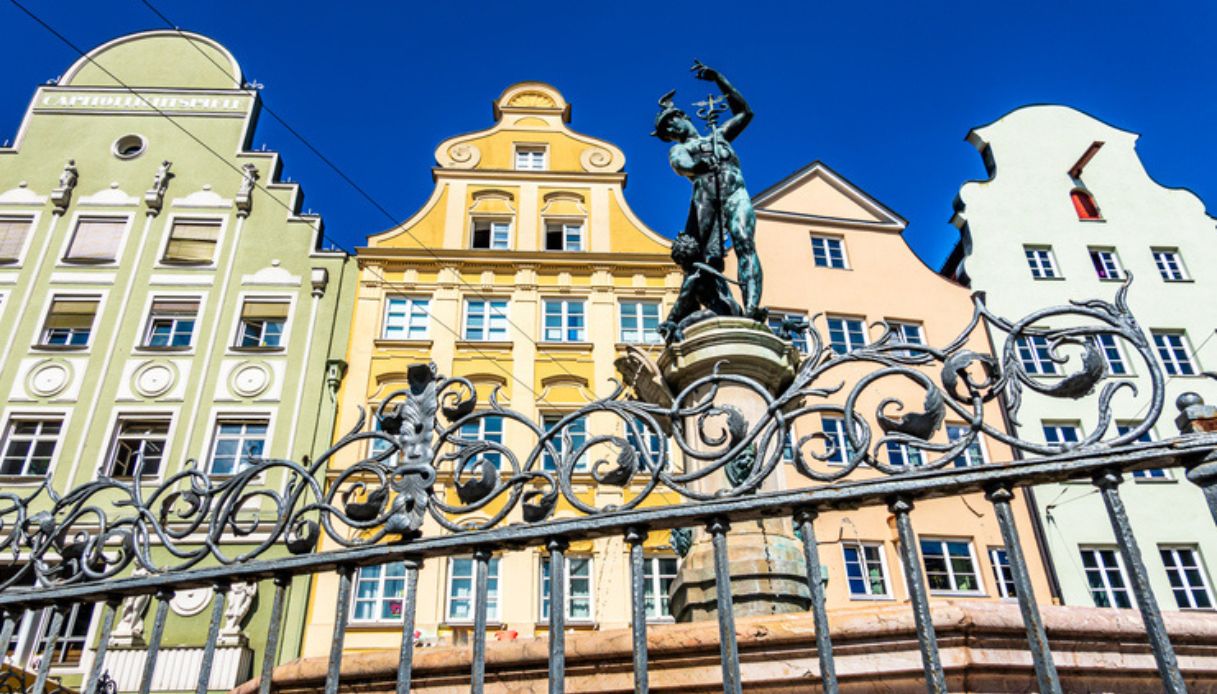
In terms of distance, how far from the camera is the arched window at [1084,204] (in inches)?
886

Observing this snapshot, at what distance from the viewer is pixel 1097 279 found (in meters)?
20.8

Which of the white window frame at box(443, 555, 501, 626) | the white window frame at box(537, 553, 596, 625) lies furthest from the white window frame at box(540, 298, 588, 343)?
the white window frame at box(443, 555, 501, 626)

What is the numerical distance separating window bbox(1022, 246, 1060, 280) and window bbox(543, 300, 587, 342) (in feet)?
36.3

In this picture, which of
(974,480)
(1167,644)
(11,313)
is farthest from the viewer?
(11,313)

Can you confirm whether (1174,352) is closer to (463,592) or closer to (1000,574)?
(1000,574)

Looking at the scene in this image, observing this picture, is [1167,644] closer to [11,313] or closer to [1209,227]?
[11,313]

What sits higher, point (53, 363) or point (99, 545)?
point (53, 363)

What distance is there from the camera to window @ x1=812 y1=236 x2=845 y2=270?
20.8m

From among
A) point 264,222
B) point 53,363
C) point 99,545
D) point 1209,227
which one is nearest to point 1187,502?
point 1209,227

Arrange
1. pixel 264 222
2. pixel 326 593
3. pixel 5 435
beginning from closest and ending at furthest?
pixel 326 593 → pixel 5 435 → pixel 264 222

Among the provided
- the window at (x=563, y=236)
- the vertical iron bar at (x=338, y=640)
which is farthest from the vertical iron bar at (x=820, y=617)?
the window at (x=563, y=236)

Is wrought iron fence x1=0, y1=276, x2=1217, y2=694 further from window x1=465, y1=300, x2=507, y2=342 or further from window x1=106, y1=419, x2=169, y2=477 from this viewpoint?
window x1=465, y1=300, x2=507, y2=342

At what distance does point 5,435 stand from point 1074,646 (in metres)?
19.3

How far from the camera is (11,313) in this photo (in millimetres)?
18484
